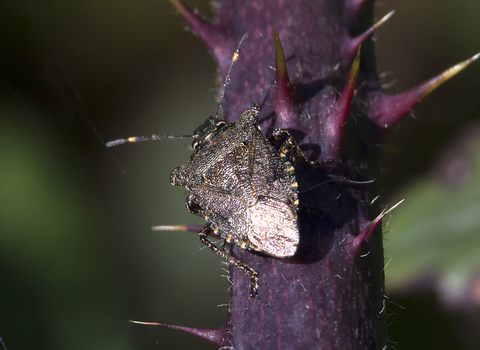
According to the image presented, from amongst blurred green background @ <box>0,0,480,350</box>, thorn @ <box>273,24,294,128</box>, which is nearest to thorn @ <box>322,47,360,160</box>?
thorn @ <box>273,24,294,128</box>

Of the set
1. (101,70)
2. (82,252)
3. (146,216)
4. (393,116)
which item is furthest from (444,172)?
(101,70)

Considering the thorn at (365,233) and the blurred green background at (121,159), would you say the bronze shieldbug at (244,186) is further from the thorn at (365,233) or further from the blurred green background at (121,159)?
the blurred green background at (121,159)

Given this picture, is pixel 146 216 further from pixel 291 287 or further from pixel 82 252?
pixel 291 287

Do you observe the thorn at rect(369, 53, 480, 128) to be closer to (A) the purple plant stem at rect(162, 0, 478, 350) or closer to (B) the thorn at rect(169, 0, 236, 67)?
(A) the purple plant stem at rect(162, 0, 478, 350)

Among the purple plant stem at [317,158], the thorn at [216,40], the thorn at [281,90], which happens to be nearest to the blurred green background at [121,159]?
the purple plant stem at [317,158]

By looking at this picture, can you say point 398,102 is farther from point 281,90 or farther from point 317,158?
point 281,90
